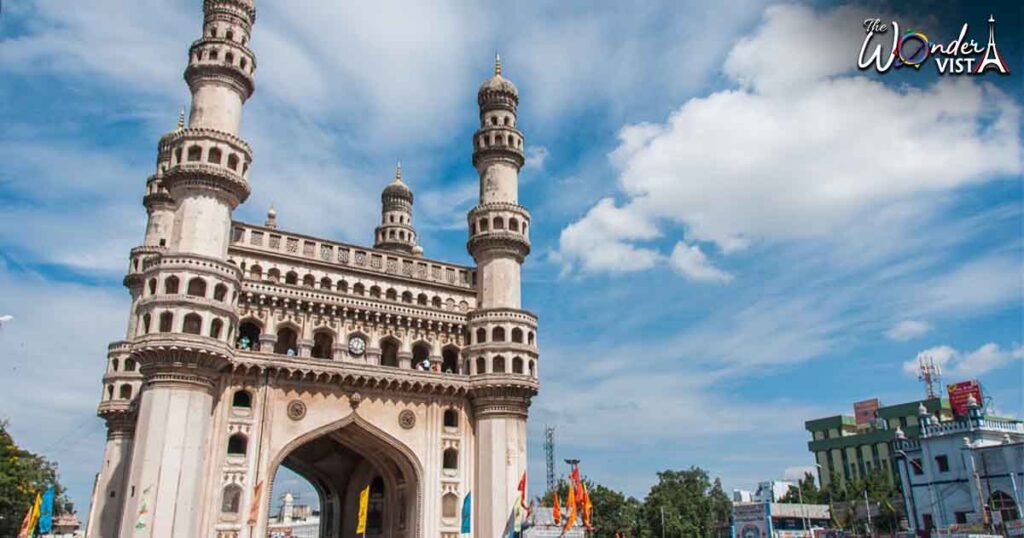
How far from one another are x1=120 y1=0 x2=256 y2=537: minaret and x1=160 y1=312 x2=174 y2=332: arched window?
5 centimetres

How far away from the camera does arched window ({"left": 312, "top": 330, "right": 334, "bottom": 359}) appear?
154 ft

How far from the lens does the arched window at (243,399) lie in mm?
42031

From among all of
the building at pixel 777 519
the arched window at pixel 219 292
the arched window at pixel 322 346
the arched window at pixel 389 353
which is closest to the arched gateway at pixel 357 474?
the arched window at pixel 322 346

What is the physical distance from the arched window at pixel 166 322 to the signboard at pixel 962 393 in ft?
A: 182

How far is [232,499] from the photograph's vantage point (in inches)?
1580

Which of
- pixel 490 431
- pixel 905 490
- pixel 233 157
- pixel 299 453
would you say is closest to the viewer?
pixel 233 157

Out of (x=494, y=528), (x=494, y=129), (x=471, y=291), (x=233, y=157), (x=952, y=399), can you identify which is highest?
(x=494, y=129)

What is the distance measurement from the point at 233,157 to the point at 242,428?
14.9 m

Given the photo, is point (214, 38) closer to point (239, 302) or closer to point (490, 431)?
point (239, 302)

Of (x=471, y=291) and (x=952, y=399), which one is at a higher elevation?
(x=471, y=291)

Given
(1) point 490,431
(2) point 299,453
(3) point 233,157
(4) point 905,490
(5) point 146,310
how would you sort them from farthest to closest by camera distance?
(4) point 905,490 < (2) point 299,453 < (1) point 490,431 < (3) point 233,157 < (5) point 146,310

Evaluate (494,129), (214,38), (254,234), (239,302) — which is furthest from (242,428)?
(494,129)

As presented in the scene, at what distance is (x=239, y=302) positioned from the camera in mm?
43781

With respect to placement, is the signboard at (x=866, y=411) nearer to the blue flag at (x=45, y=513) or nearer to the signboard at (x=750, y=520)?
the signboard at (x=750, y=520)
